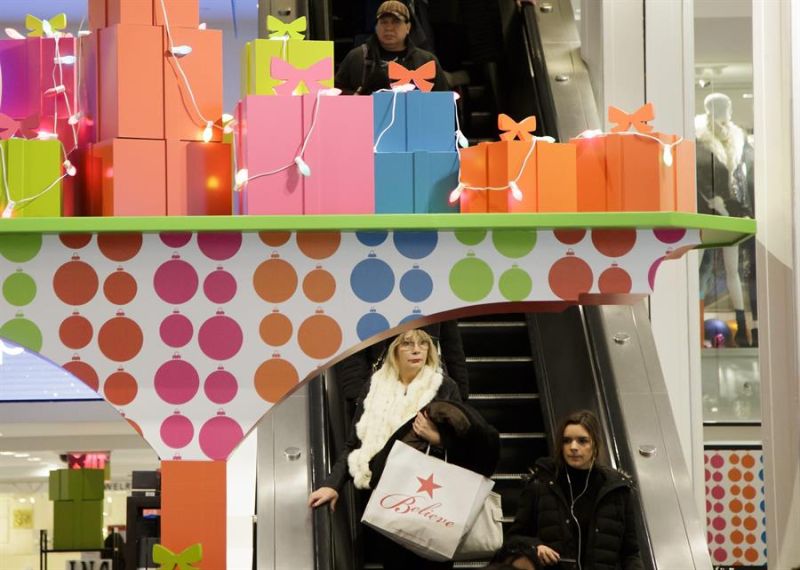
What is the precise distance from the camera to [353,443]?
628 centimetres

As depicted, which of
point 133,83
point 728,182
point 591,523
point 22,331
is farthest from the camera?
point 728,182

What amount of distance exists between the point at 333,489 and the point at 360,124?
2284mm

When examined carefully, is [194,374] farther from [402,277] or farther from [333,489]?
[333,489]

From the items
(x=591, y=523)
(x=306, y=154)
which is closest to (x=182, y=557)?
(x=306, y=154)

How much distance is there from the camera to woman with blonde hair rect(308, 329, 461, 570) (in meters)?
6.02

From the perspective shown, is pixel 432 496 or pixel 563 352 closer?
pixel 432 496

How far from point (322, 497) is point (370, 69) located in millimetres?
2813

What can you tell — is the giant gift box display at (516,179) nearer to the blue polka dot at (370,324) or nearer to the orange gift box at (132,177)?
the blue polka dot at (370,324)

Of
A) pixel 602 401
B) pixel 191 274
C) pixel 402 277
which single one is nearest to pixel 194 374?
pixel 191 274

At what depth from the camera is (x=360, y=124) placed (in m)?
4.05

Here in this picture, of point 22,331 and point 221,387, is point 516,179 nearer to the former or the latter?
point 221,387

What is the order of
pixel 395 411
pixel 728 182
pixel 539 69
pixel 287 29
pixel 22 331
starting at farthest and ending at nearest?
1. pixel 728 182
2. pixel 539 69
3. pixel 395 411
4. pixel 287 29
5. pixel 22 331

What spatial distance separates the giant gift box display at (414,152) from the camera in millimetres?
4031

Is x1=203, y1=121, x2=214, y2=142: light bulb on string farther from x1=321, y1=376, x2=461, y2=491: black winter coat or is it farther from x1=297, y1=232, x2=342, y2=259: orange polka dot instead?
x1=321, y1=376, x2=461, y2=491: black winter coat
